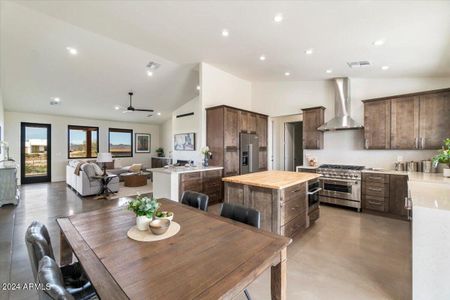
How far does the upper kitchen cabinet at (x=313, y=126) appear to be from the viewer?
543 centimetres

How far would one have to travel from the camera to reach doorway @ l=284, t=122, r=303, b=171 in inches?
285

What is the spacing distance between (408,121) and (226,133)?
3834 millimetres

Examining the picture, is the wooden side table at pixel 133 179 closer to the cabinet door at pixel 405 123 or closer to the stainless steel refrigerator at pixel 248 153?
the stainless steel refrigerator at pixel 248 153

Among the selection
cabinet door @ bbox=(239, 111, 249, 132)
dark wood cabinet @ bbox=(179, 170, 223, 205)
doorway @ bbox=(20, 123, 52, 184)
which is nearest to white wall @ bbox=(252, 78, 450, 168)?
cabinet door @ bbox=(239, 111, 249, 132)

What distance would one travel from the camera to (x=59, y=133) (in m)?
8.56

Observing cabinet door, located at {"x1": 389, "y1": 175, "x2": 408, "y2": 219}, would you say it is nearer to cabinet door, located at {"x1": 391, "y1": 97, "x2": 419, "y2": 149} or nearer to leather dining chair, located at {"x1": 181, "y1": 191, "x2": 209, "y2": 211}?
cabinet door, located at {"x1": 391, "y1": 97, "x2": 419, "y2": 149}

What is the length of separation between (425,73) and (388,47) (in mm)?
1593

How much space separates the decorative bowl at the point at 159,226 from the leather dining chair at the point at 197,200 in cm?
84

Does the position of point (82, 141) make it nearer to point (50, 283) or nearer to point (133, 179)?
point (133, 179)

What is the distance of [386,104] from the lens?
4.46 m

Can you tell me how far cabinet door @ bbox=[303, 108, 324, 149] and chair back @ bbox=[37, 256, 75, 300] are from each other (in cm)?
557

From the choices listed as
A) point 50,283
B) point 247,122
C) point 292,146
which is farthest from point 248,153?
point 50,283

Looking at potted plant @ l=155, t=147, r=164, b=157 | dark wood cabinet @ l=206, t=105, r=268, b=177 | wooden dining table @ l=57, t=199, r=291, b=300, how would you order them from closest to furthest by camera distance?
wooden dining table @ l=57, t=199, r=291, b=300 < dark wood cabinet @ l=206, t=105, r=268, b=177 < potted plant @ l=155, t=147, r=164, b=157

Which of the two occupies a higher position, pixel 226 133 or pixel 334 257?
pixel 226 133
